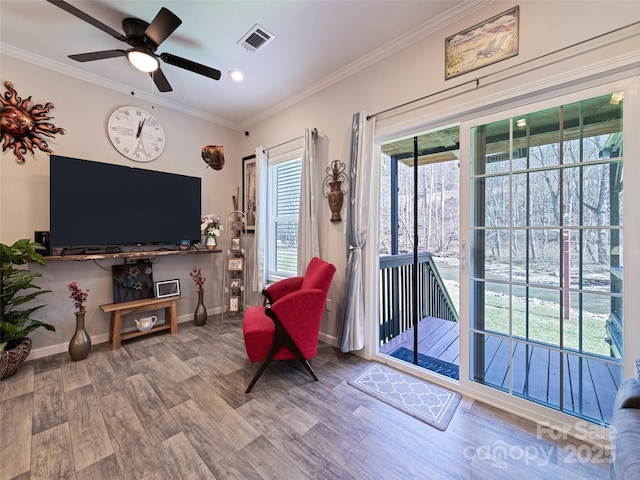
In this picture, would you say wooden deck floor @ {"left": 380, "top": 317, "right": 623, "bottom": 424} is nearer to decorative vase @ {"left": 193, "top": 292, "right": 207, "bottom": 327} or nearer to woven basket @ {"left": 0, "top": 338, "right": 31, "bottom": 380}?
decorative vase @ {"left": 193, "top": 292, "right": 207, "bottom": 327}

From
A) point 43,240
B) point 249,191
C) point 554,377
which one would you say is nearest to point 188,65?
point 249,191

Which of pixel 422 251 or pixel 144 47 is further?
pixel 422 251

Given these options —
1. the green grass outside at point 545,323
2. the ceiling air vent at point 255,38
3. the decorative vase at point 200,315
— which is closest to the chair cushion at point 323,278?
the green grass outside at point 545,323

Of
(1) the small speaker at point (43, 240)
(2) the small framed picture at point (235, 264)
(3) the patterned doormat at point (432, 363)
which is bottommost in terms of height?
(3) the patterned doormat at point (432, 363)

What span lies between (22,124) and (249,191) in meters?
2.28

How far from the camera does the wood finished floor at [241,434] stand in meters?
1.32

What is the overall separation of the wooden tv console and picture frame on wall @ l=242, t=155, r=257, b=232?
1386mm

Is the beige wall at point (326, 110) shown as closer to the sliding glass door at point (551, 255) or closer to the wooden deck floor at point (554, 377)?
the sliding glass door at point (551, 255)

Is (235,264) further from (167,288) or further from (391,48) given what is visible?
(391,48)

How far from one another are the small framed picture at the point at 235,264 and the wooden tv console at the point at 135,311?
73 cm

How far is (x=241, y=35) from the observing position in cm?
218

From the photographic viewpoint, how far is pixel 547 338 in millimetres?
1681

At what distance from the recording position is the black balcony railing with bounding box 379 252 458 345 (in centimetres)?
300

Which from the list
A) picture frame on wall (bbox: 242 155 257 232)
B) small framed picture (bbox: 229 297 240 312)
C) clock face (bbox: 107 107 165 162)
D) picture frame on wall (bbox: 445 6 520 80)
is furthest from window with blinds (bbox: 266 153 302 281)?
picture frame on wall (bbox: 445 6 520 80)
